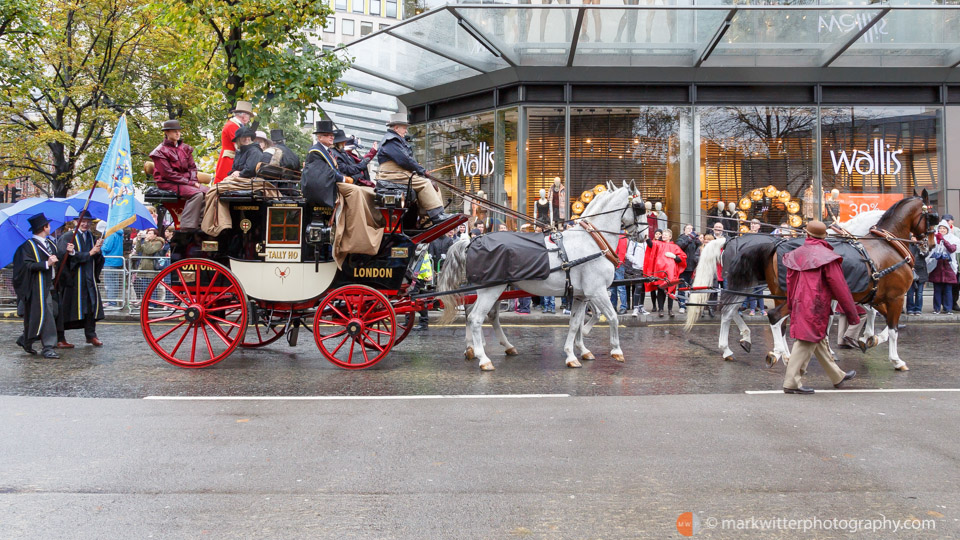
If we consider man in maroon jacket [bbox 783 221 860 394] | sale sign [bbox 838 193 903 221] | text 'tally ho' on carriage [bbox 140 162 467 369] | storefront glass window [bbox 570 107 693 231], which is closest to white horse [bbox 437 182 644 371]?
text 'tally ho' on carriage [bbox 140 162 467 369]

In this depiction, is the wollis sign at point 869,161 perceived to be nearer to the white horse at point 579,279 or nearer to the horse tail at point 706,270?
the horse tail at point 706,270

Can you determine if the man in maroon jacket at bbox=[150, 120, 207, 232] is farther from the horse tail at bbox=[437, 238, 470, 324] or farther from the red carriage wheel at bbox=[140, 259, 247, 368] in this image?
the horse tail at bbox=[437, 238, 470, 324]

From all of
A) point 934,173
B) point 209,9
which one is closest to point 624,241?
point 209,9

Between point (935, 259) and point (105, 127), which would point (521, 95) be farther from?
point (105, 127)

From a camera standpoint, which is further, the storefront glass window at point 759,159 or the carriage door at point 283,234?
the storefront glass window at point 759,159

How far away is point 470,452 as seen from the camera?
18.2 feet

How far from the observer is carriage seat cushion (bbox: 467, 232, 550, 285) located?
916 centimetres

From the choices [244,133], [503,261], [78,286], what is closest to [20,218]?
[78,286]

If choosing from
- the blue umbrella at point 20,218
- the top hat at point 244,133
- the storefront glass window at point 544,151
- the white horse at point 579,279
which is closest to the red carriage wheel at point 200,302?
the top hat at point 244,133

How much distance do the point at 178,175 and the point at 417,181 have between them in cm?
302

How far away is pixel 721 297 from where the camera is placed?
10141mm

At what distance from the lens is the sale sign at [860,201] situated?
20.4 metres

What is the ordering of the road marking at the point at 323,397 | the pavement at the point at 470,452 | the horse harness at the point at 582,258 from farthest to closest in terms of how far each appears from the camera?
1. the horse harness at the point at 582,258
2. the road marking at the point at 323,397
3. the pavement at the point at 470,452

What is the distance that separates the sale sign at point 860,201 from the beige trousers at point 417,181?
49.9ft
